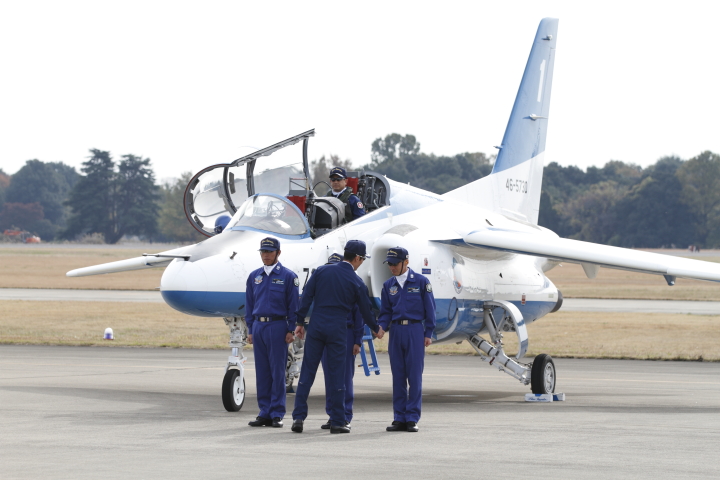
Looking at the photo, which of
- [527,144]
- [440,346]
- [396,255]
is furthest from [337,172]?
[440,346]

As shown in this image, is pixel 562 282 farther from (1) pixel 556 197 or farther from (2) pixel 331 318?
(1) pixel 556 197

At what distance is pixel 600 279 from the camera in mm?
63344

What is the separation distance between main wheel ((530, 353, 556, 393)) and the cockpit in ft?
10.7

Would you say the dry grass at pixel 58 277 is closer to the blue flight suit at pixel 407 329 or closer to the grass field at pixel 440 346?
the grass field at pixel 440 346

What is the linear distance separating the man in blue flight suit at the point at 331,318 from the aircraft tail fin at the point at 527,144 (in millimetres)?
7763

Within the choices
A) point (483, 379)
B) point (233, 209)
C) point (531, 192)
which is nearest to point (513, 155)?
point (531, 192)

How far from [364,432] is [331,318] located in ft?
4.14

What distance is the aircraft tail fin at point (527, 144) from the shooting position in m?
19.1

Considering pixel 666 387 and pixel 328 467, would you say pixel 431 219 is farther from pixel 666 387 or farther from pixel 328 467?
pixel 328 467

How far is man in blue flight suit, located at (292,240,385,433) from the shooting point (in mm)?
11266

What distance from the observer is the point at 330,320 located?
11.3 metres

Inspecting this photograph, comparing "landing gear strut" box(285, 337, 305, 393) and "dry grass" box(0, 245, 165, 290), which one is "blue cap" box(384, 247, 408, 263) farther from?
"dry grass" box(0, 245, 165, 290)

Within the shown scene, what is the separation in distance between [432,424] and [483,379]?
727cm

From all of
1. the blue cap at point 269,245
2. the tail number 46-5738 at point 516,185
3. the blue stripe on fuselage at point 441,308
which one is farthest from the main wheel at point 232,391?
the tail number 46-5738 at point 516,185
